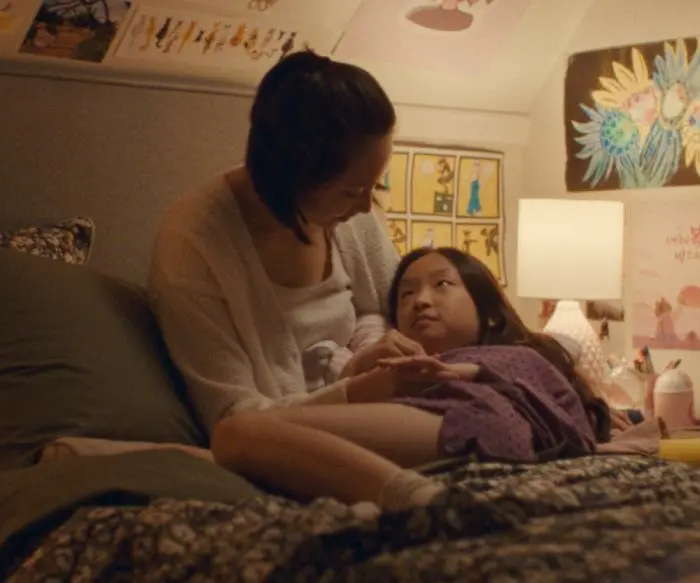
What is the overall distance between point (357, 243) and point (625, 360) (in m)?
1.03

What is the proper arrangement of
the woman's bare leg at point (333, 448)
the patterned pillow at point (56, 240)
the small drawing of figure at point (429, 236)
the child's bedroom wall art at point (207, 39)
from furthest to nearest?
the small drawing of figure at point (429, 236) → the child's bedroom wall art at point (207, 39) → the patterned pillow at point (56, 240) → the woman's bare leg at point (333, 448)

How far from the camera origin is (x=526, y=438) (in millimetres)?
1307

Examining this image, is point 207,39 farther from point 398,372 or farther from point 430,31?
point 398,372

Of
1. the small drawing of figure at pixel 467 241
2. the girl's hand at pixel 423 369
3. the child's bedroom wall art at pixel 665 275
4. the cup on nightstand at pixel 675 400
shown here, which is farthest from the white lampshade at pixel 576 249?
the girl's hand at pixel 423 369

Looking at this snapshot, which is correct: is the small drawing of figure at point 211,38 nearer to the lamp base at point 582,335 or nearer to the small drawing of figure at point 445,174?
the small drawing of figure at point 445,174

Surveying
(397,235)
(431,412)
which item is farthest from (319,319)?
(397,235)

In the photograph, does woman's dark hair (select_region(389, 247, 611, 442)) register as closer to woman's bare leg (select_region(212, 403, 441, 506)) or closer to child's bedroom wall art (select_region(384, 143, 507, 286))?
woman's bare leg (select_region(212, 403, 441, 506))

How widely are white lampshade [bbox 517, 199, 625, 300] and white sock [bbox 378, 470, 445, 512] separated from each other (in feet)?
5.32

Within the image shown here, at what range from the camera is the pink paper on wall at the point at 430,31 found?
2.57 metres

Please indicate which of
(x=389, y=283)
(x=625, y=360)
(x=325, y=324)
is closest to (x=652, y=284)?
(x=625, y=360)

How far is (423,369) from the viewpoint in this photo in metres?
1.37

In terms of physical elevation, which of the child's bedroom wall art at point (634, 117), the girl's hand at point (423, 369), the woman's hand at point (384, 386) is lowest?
the woman's hand at point (384, 386)

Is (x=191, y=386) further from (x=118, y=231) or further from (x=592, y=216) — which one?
(x=592, y=216)

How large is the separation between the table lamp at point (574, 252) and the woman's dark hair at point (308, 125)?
1029mm
